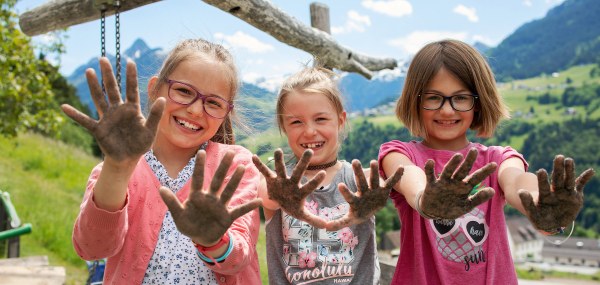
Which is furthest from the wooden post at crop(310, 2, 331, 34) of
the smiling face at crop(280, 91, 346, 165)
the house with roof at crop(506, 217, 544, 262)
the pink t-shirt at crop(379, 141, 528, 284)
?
the house with roof at crop(506, 217, 544, 262)

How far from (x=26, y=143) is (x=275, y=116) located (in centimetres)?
1581

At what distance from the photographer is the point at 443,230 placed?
2211 millimetres

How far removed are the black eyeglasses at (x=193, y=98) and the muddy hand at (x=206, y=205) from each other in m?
0.59

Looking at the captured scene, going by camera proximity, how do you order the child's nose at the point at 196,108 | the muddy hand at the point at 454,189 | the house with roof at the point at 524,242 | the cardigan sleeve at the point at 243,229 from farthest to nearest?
1. the house with roof at the point at 524,242
2. the child's nose at the point at 196,108
3. the cardigan sleeve at the point at 243,229
4. the muddy hand at the point at 454,189

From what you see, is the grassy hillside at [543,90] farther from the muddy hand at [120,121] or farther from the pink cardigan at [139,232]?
the muddy hand at [120,121]

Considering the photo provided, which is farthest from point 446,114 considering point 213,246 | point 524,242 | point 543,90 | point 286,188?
point 543,90

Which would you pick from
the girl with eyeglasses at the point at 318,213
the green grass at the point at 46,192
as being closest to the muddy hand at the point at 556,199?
the girl with eyeglasses at the point at 318,213

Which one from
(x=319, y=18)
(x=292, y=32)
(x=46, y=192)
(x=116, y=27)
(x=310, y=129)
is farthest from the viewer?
(x=46, y=192)

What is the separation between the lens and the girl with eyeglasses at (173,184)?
4.89 ft

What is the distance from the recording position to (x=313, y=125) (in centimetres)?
227

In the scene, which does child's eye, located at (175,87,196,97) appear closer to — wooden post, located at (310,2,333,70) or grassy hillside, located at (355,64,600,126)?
wooden post, located at (310,2,333,70)

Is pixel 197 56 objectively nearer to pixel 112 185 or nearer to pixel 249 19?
pixel 112 185

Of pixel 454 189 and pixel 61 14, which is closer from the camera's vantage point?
pixel 454 189

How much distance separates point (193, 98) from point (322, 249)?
755 mm
